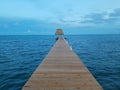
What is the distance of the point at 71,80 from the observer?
233 inches

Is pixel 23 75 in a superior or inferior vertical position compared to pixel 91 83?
inferior

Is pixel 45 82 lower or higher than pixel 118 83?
higher

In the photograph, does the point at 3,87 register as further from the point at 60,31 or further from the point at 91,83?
the point at 60,31

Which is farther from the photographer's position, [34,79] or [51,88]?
[34,79]

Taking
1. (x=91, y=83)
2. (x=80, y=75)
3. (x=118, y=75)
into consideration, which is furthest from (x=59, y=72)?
(x=118, y=75)

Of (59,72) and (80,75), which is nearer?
(80,75)

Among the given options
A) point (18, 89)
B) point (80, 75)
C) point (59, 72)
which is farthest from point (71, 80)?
point (18, 89)

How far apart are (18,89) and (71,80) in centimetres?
465

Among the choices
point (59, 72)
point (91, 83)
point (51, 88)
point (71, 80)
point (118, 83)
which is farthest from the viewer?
point (118, 83)

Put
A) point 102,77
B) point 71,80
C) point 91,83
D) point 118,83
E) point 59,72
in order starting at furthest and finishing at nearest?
point 102,77 < point 118,83 < point 59,72 < point 71,80 < point 91,83

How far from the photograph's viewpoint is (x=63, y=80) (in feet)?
19.5

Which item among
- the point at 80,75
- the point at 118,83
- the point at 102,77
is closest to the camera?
the point at 80,75

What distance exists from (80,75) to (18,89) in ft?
14.6

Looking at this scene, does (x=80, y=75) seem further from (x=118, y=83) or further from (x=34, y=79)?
(x=118, y=83)
